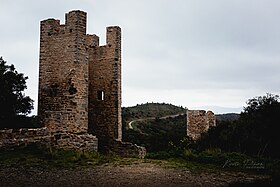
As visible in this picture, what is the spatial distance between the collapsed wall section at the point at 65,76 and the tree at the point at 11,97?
5.94 ft

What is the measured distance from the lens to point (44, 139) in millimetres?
15484

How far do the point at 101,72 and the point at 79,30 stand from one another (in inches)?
147

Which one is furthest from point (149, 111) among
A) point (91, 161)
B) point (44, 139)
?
point (91, 161)

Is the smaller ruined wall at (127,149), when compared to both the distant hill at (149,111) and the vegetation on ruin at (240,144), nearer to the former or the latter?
the vegetation on ruin at (240,144)

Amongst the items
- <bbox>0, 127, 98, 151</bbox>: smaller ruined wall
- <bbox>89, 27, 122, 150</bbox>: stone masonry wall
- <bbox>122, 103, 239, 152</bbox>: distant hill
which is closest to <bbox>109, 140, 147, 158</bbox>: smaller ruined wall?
<bbox>89, 27, 122, 150</bbox>: stone masonry wall

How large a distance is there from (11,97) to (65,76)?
11.8ft

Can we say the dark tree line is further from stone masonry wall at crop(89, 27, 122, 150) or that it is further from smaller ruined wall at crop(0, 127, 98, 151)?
smaller ruined wall at crop(0, 127, 98, 151)

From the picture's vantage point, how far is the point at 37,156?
1383 centimetres

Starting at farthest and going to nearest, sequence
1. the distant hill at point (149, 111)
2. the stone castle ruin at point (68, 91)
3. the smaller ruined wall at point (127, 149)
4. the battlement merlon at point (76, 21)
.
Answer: the distant hill at point (149, 111), the battlement merlon at point (76, 21), the smaller ruined wall at point (127, 149), the stone castle ruin at point (68, 91)

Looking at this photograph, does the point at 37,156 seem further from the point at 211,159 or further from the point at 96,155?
the point at 211,159

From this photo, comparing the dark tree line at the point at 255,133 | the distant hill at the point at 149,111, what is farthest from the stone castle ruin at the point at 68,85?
the distant hill at the point at 149,111

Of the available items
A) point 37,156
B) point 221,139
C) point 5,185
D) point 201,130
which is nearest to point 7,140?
point 37,156

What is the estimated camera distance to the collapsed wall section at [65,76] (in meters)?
17.8

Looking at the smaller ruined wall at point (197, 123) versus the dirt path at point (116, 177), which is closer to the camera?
the dirt path at point (116, 177)
